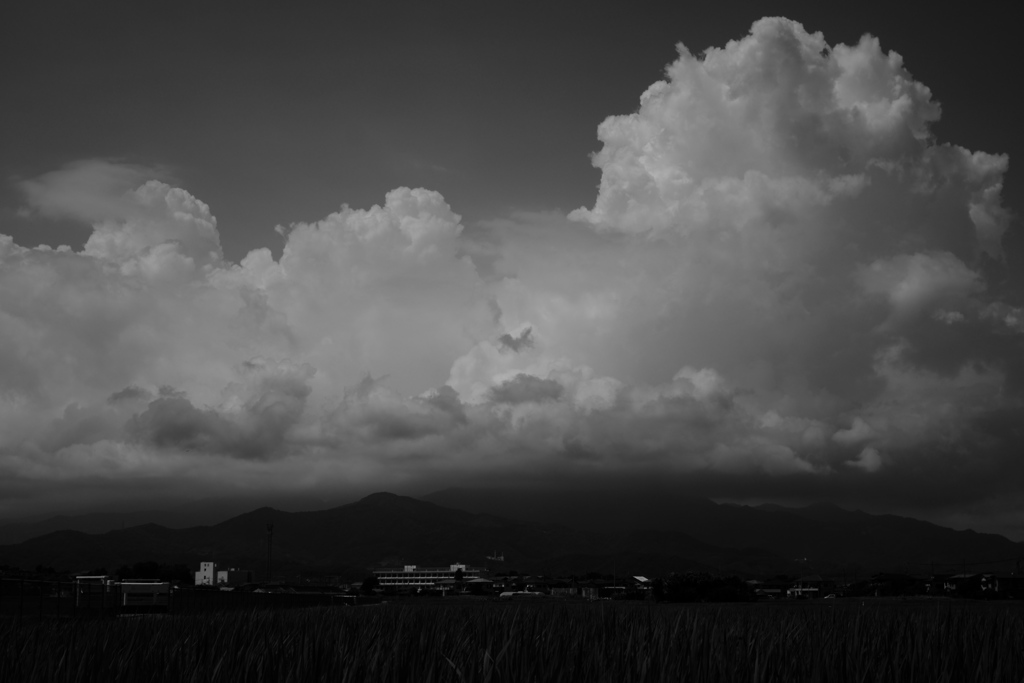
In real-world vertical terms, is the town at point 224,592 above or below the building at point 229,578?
above

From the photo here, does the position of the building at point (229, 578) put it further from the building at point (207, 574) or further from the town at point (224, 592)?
the building at point (207, 574)

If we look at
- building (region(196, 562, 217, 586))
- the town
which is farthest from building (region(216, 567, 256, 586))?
building (region(196, 562, 217, 586))

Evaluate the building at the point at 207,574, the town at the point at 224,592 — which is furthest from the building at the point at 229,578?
the building at the point at 207,574

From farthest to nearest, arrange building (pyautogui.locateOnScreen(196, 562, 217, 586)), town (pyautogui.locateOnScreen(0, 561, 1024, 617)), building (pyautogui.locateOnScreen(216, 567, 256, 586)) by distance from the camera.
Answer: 1. building (pyautogui.locateOnScreen(196, 562, 217, 586))
2. building (pyautogui.locateOnScreen(216, 567, 256, 586))
3. town (pyautogui.locateOnScreen(0, 561, 1024, 617))

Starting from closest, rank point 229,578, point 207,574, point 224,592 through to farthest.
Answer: point 224,592, point 207,574, point 229,578

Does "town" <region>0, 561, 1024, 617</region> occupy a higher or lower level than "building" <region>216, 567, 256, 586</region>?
higher

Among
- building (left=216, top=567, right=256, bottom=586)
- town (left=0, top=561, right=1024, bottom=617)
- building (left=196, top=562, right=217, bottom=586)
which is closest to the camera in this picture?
town (left=0, top=561, right=1024, bottom=617)

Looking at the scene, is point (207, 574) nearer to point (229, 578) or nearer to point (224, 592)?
point (229, 578)

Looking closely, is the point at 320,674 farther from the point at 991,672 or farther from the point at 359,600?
the point at 359,600

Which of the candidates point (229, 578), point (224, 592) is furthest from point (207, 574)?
point (224, 592)

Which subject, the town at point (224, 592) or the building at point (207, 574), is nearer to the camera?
the town at point (224, 592)

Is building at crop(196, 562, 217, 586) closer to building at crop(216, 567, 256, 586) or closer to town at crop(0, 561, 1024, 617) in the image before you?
town at crop(0, 561, 1024, 617)

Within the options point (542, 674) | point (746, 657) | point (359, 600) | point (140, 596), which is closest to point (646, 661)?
point (542, 674)

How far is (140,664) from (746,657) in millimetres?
8175
